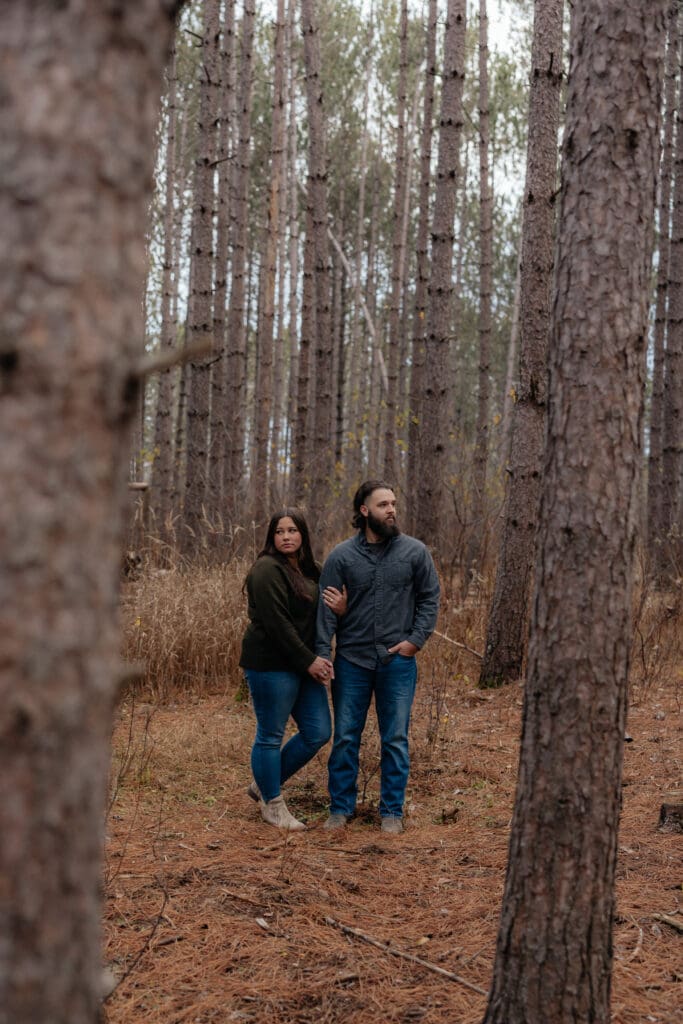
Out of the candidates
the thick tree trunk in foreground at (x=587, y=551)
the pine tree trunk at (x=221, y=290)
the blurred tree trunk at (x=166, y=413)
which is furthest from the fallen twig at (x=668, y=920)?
the pine tree trunk at (x=221, y=290)

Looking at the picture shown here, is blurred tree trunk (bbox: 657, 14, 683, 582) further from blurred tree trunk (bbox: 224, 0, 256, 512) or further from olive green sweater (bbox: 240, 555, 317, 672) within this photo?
olive green sweater (bbox: 240, 555, 317, 672)

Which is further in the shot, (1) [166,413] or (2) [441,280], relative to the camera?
(1) [166,413]

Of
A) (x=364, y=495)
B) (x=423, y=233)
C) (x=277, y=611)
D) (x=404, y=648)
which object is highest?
(x=423, y=233)

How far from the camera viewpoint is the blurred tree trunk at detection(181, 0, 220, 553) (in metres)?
10.5

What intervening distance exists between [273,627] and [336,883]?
134 cm

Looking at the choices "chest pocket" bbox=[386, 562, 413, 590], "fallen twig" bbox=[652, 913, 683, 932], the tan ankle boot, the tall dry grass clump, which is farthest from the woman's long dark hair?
the tall dry grass clump

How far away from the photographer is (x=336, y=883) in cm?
423

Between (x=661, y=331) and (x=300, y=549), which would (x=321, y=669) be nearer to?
(x=300, y=549)

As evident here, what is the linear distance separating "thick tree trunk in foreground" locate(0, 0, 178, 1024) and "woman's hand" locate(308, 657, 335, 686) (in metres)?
3.72

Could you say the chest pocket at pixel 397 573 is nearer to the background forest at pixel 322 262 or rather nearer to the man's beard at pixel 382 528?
the man's beard at pixel 382 528

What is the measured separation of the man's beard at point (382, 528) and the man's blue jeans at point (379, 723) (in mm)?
657

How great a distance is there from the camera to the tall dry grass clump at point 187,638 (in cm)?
781

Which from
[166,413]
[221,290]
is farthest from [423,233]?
[166,413]

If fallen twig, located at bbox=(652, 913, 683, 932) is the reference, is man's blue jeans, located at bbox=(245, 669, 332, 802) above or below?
above
